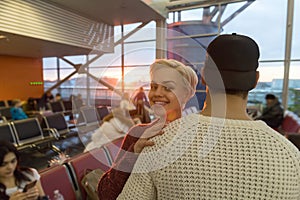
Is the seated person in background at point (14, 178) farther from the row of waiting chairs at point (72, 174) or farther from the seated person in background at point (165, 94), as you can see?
the seated person in background at point (165, 94)

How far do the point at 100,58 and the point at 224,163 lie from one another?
756 mm

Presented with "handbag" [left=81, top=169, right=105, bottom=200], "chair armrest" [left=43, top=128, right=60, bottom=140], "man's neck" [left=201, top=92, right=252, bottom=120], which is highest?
"man's neck" [left=201, top=92, right=252, bottom=120]

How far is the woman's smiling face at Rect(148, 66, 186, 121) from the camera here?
2.58 ft

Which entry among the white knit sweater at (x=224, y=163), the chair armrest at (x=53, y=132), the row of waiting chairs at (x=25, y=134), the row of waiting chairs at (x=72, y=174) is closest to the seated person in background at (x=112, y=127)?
the row of waiting chairs at (x=72, y=174)

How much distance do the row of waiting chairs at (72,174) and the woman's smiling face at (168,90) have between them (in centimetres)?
73

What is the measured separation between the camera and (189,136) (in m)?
0.52

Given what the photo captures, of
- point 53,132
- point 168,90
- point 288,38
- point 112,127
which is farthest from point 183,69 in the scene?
point 288,38

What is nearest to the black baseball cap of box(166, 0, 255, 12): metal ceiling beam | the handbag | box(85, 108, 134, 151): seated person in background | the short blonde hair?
the short blonde hair

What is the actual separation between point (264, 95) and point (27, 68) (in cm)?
505

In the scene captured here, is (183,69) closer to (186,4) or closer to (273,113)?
(273,113)

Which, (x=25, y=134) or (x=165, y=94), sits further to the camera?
(x=25, y=134)

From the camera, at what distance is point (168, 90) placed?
813 millimetres

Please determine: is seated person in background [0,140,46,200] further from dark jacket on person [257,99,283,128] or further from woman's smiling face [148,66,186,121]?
dark jacket on person [257,99,283,128]

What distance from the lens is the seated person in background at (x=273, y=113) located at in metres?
4.42
